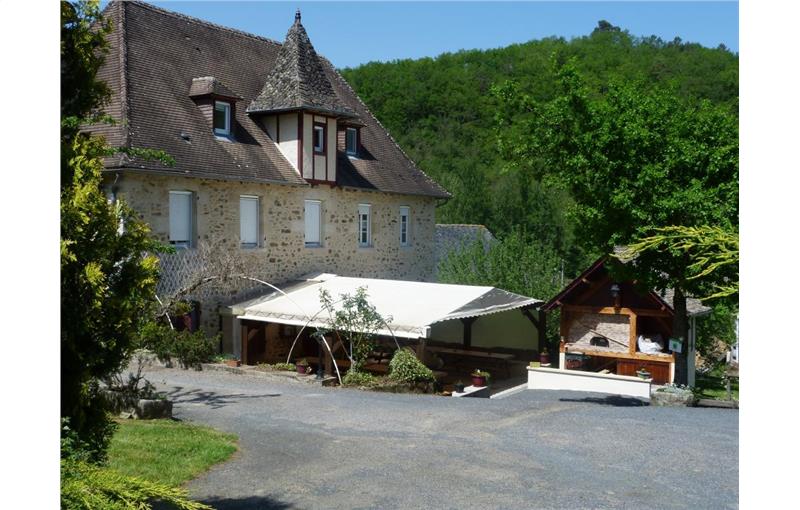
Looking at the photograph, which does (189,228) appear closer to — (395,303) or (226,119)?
(226,119)

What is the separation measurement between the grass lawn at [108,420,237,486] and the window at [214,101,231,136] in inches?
437

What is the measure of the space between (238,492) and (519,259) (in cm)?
1833

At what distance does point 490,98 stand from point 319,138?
35631 millimetres

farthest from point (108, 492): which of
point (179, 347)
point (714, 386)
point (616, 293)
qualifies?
point (714, 386)

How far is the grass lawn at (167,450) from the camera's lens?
791cm

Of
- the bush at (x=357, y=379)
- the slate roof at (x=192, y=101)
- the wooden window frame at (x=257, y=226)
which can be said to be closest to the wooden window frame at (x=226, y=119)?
the slate roof at (x=192, y=101)

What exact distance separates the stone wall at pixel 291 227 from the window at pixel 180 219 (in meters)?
0.20

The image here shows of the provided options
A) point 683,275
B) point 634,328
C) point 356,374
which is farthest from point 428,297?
point 683,275

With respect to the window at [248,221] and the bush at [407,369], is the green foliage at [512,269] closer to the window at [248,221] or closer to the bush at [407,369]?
the window at [248,221]

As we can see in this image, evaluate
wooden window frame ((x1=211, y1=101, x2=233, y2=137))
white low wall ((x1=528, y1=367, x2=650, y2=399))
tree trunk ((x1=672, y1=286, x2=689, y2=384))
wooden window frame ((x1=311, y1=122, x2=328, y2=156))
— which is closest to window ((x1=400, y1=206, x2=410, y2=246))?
wooden window frame ((x1=311, y1=122, x2=328, y2=156))

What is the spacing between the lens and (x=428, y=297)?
1925 cm

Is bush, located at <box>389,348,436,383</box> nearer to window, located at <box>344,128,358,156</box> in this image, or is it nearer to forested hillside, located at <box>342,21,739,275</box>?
window, located at <box>344,128,358,156</box>
